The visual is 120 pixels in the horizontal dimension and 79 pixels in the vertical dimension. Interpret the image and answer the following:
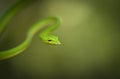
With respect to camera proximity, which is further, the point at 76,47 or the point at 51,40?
the point at 76,47

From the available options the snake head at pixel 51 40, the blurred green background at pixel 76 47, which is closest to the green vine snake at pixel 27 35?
the snake head at pixel 51 40

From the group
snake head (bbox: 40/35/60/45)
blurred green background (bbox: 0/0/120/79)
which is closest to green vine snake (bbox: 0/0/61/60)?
snake head (bbox: 40/35/60/45)

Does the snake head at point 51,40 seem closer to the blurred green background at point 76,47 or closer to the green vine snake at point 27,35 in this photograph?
the green vine snake at point 27,35

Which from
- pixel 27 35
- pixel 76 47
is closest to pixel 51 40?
pixel 27 35

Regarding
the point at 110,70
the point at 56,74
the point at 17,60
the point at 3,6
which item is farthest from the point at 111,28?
the point at 3,6

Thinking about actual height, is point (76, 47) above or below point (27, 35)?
above

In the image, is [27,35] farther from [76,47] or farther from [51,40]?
[76,47]

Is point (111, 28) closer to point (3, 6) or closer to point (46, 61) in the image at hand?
point (46, 61)

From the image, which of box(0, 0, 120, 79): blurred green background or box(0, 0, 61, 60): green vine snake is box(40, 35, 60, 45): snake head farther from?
box(0, 0, 120, 79): blurred green background
